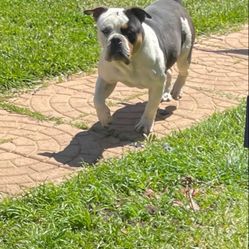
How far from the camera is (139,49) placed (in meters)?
5.72

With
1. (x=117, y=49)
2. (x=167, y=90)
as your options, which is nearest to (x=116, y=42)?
(x=117, y=49)

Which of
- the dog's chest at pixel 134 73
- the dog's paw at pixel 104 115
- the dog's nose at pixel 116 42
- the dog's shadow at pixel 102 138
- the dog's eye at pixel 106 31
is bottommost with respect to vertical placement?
the dog's shadow at pixel 102 138

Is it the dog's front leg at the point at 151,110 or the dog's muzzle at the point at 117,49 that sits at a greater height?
the dog's muzzle at the point at 117,49

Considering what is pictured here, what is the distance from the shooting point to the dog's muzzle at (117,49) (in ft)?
17.9

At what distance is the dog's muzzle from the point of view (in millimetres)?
5469

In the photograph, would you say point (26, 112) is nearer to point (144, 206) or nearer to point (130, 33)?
point (130, 33)

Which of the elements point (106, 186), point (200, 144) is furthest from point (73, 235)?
point (200, 144)

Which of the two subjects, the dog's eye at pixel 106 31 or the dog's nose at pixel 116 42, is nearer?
the dog's nose at pixel 116 42

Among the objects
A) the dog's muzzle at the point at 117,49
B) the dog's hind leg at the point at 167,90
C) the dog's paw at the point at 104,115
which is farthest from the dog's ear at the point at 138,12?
the dog's hind leg at the point at 167,90

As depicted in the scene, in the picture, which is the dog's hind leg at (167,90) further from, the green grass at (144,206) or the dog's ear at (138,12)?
the green grass at (144,206)

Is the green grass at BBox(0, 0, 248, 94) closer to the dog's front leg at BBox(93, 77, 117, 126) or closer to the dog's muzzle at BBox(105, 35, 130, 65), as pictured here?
the dog's front leg at BBox(93, 77, 117, 126)

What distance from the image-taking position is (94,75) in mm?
7543

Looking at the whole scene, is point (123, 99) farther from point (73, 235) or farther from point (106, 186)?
point (73, 235)

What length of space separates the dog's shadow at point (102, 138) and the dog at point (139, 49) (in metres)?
0.12
